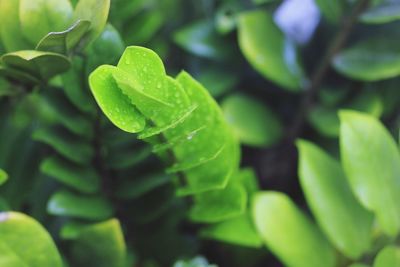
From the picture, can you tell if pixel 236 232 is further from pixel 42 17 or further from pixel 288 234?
pixel 42 17

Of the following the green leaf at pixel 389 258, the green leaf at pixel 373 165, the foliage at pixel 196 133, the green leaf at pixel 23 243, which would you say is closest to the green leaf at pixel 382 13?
the foliage at pixel 196 133

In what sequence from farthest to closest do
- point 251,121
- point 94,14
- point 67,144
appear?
1. point 251,121
2. point 67,144
3. point 94,14

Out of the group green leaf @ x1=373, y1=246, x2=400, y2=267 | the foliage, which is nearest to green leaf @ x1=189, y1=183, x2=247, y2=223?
the foliage

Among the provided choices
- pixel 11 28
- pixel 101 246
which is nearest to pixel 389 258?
pixel 101 246

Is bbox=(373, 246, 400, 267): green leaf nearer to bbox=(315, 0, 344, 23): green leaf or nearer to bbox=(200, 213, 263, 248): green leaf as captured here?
bbox=(200, 213, 263, 248): green leaf

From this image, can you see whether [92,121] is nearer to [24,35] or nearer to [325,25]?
[24,35]

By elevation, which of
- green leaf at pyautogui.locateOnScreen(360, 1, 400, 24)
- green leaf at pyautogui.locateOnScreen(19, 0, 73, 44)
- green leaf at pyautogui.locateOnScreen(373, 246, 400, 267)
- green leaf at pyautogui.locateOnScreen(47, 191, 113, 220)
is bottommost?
green leaf at pyautogui.locateOnScreen(373, 246, 400, 267)
